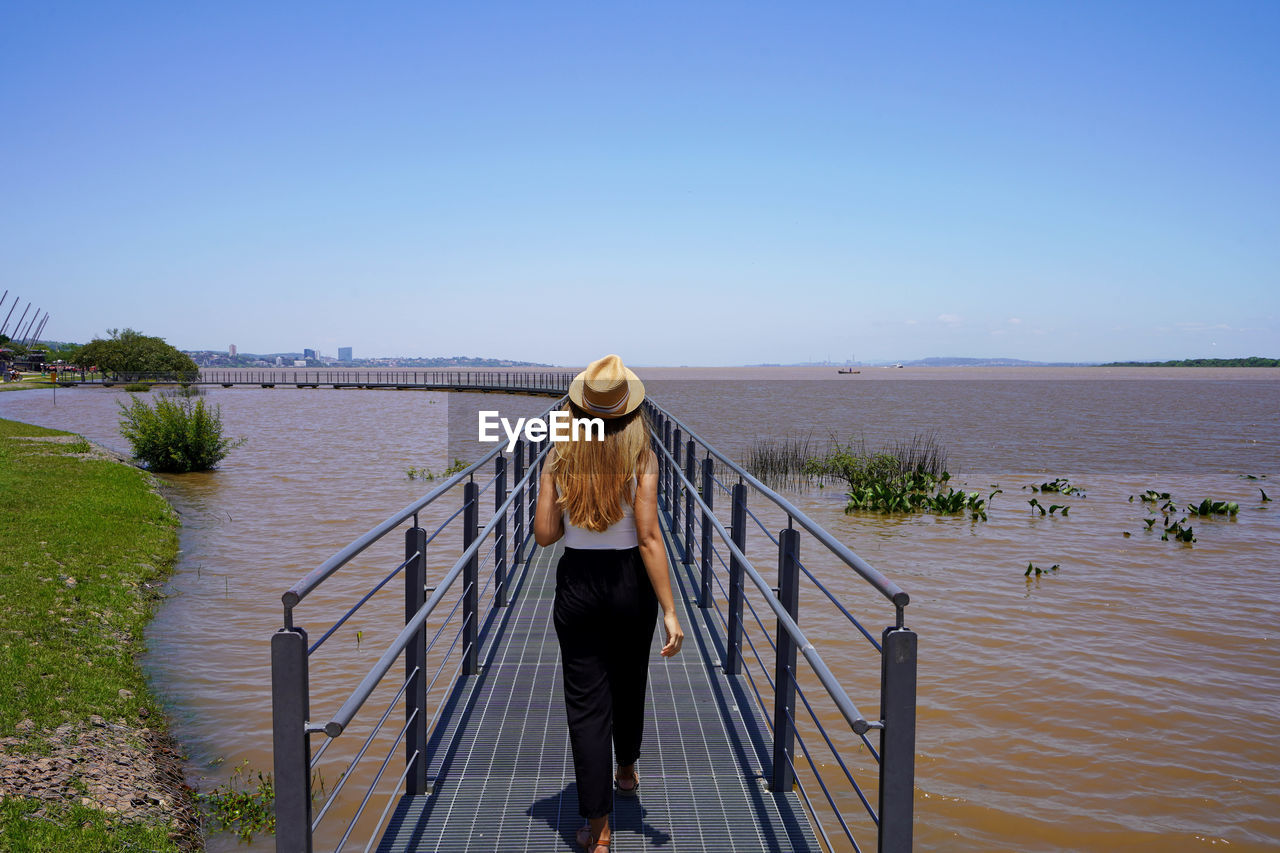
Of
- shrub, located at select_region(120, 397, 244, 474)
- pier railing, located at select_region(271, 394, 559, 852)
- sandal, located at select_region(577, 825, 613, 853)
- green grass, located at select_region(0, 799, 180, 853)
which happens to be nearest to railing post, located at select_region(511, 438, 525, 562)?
pier railing, located at select_region(271, 394, 559, 852)

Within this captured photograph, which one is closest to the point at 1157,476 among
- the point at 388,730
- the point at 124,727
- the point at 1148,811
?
the point at 1148,811

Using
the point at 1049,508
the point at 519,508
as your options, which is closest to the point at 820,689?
the point at 519,508

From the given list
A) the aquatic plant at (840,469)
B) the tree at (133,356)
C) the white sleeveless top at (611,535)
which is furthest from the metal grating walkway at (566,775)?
the tree at (133,356)

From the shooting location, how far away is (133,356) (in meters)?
76.8

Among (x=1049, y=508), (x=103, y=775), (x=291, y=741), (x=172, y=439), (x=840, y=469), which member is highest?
(x=291, y=741)

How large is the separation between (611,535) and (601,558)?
0.32ft

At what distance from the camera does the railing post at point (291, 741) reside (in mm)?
2375

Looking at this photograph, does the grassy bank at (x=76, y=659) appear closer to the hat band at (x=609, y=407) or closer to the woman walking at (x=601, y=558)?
the woman walking at (x=601, y=558)

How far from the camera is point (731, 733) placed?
4.57m

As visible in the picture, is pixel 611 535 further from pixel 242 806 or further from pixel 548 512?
pixel 242 806

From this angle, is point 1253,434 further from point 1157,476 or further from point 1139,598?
point 1139,598

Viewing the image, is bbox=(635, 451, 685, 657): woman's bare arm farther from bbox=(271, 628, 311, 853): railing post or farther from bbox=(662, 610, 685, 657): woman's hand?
bbox=(271, 628, 311, 853): railing post

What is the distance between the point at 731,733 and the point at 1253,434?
44.6 metres

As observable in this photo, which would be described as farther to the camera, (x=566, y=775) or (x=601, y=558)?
(x=566, y=775)
